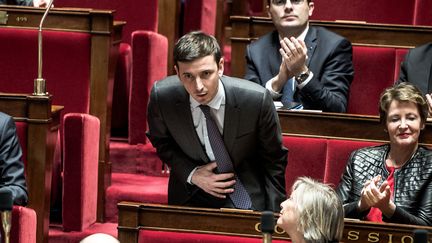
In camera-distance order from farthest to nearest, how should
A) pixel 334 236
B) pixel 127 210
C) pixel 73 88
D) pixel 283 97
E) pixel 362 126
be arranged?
1. pixel 73 88
2. pixel 283 97
3. pixel 362 126
4. pixel 127 210
5. pixel 334 236

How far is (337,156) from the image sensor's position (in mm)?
1092

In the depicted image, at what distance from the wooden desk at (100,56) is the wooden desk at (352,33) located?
157mm

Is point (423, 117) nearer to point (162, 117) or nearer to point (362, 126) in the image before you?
point (362, 126)

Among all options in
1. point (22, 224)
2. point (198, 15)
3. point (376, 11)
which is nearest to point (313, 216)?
point (22, 224)

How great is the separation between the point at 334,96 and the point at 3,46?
437 mm

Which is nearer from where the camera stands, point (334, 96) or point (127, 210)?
point (127, 210)

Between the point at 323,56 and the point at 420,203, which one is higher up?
the point at 323,56

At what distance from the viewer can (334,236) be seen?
75cm

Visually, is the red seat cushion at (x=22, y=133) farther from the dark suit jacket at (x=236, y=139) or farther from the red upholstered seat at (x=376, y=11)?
the red upholstered seat at (x=376, y=11)

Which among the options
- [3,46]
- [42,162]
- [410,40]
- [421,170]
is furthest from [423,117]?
[3,46]

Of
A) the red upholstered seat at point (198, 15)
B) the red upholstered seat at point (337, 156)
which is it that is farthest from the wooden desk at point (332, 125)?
the red upholstered seat at point (198, 15)

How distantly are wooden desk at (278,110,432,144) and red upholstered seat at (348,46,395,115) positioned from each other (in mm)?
196

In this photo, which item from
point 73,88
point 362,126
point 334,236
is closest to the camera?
point 334,236

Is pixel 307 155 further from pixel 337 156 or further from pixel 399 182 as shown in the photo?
pixel 399 182
